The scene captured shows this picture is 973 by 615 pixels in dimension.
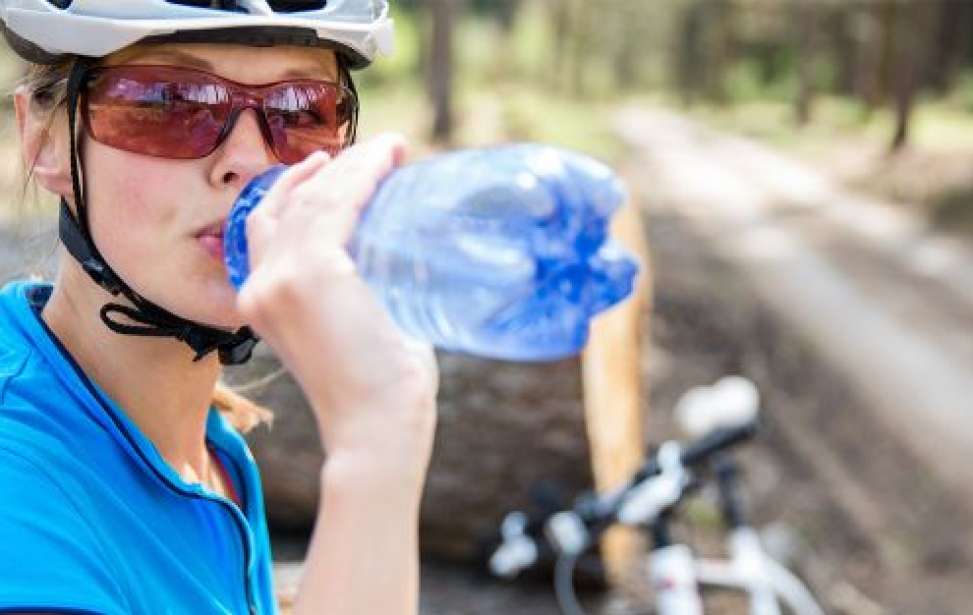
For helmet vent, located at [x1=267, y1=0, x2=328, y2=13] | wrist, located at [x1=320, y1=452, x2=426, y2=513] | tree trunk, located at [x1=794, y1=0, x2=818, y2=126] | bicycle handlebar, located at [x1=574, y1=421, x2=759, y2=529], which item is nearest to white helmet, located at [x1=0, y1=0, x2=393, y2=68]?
helmet vent, located at [x1=267, y1=0, x2=328, y2=13]

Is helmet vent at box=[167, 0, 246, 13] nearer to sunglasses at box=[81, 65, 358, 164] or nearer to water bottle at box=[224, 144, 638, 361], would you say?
sunglasses at box=[81, 65, 358, 164]

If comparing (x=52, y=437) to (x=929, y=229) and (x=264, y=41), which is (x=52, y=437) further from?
(x=929, y=229)

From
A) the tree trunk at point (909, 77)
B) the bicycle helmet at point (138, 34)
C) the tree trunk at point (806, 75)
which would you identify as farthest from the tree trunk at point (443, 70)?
the tree trunk at point (806, 75)

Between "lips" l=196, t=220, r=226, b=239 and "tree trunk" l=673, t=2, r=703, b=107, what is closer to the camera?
"lips" l=196, t=220, r=226, b=239

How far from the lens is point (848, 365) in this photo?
1077cm

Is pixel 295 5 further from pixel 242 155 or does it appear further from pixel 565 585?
pixel 565 585

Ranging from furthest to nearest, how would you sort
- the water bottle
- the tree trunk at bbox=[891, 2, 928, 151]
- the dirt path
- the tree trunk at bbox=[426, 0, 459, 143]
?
1. the tree trunk at bbox=[891, 2, 928, 151]
2. the tree trunk at bbox=[426, 0, 459, 143]
3. the dirt path
4. the water bottle

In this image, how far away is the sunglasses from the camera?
1.51 metres

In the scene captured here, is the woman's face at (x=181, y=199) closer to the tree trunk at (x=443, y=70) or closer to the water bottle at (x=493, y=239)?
the water bottle at (x=493, y=239)

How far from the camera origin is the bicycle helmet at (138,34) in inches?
58.6

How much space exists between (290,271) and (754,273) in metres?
14.1

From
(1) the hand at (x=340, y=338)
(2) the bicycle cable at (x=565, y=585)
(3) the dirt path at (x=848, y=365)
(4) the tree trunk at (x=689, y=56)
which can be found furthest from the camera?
(4) the tree trunk at (x=689, y=56)

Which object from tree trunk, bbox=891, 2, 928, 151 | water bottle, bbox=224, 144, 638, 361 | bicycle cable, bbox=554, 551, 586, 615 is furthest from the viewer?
tree trunk, bbox=891, 2, 928, 151

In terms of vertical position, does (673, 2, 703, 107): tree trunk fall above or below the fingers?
below
